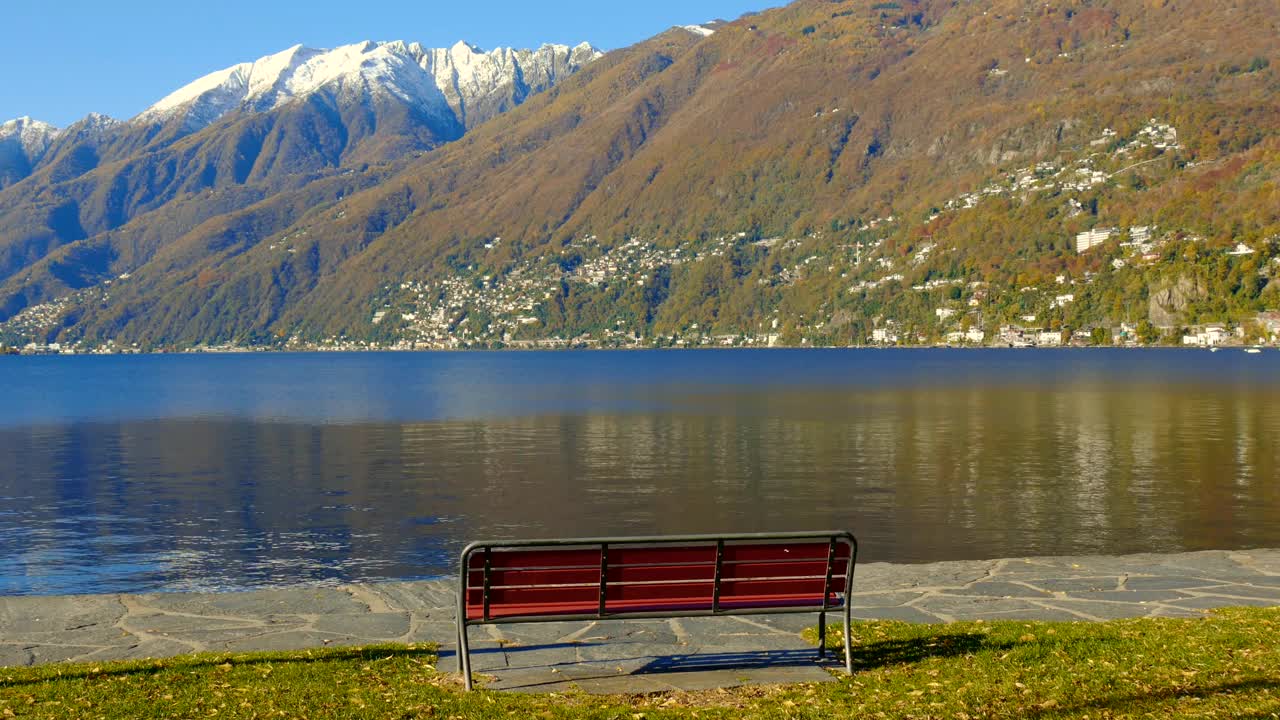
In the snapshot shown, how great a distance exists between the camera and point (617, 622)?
40.2ft

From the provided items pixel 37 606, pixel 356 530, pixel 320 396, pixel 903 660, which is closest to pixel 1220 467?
pixel 356 530

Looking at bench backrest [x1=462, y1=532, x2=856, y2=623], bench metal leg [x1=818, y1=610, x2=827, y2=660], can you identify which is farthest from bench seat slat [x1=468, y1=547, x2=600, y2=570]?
bench metal leg [x1=818, y1=610, x2=827, y2=660]

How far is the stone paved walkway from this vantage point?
10.4 m

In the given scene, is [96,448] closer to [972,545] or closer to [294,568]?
[294,568]

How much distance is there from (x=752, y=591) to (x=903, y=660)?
4.73ft

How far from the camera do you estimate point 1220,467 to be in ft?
117

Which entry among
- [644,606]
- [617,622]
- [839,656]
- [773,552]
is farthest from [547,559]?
[839,656]

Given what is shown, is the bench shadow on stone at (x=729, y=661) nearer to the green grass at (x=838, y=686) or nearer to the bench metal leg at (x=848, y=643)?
the bench metal leg at (x=848, y=643)

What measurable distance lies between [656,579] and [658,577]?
2 cm

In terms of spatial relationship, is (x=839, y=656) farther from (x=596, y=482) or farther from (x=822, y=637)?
(x=596, y=482)

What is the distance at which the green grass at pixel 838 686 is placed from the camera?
8.70 metres

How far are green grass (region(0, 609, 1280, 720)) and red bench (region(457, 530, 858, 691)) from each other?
2.25 ft

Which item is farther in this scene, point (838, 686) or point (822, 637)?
point (822, 637)

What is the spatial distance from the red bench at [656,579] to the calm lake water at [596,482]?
11.3 metres
